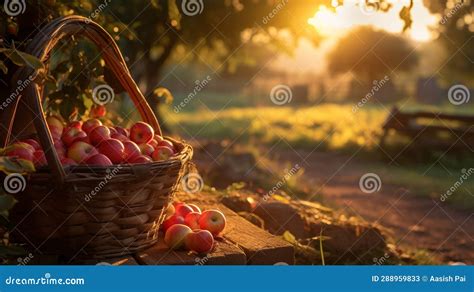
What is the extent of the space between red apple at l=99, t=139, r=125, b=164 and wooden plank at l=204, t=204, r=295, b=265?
79 cm

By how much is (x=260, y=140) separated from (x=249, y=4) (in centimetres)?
350

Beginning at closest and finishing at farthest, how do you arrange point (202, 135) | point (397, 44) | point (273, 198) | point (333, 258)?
point (333, 258) < point (273, 198) < point (202, 135) < point (397, 44)

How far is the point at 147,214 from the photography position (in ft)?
10.0

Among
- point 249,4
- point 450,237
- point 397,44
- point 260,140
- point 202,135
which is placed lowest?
point 202,135

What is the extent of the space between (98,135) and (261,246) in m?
1.03

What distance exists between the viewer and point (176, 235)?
3.21m

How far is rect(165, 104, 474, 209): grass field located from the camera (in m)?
9.12

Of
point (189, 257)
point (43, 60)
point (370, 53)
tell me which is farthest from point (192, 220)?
point (370, 53)

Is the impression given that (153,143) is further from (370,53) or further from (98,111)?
(370,53)

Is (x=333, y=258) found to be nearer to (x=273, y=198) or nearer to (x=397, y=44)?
(x=273, y=198)

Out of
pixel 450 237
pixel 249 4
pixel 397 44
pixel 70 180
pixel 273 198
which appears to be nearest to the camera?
pixel 70 180

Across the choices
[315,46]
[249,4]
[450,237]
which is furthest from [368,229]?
[315,46]

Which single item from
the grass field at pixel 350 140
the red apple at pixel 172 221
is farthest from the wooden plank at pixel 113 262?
the grass field at pixel 350 140

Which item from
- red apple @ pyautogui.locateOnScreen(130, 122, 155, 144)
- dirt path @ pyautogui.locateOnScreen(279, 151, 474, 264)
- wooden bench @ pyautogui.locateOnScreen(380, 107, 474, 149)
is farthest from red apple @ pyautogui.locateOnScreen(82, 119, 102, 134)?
wooden bench @ pyautogui.locateOnScreen(380, 107, 474, 149)
